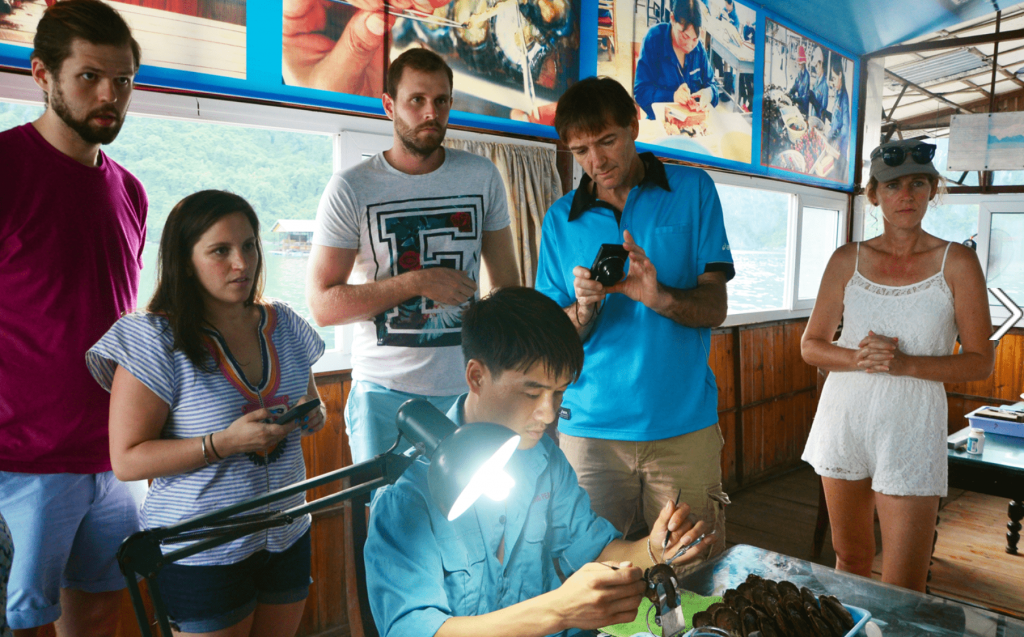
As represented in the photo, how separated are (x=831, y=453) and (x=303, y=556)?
5.14ft

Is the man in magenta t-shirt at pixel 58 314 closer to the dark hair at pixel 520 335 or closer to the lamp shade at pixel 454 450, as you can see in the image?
the dark hair at pixel 520 335

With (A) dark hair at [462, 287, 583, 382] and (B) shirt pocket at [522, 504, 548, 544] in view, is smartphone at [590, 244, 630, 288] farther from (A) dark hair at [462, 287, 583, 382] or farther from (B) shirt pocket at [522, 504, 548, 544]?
(B) shirt pocket at [522, 504, 548, 544]

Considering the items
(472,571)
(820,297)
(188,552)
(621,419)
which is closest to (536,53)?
(820,297)

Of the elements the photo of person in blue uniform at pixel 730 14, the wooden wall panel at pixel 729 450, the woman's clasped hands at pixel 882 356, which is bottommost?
the wooden wall panel at pixel 729 450

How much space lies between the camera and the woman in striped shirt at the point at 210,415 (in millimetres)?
1390

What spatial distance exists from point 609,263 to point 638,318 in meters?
0.23

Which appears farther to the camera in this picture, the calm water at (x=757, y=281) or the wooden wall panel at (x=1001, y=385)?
the wooden wall panel at (x=1001, y=385)

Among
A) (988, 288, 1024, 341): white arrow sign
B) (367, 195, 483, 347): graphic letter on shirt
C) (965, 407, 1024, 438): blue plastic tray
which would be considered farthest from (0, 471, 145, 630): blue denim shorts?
(965, 407, 1024, 438): blue plastic tray

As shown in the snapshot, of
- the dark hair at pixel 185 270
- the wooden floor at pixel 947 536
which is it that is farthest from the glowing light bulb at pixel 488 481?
the wooden floor at pixel 947 536

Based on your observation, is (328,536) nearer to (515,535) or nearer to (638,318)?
(638,318)

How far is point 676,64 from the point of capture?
4.18 m

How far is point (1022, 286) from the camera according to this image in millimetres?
5480

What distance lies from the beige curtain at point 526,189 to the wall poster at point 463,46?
0.63ft

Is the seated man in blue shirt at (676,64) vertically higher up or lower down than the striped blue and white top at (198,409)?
higher up
